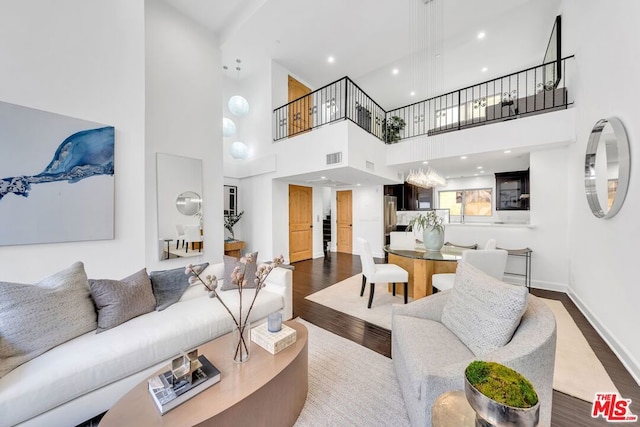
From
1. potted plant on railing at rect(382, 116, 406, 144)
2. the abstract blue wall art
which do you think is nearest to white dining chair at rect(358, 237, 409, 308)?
the abstract blue wall art

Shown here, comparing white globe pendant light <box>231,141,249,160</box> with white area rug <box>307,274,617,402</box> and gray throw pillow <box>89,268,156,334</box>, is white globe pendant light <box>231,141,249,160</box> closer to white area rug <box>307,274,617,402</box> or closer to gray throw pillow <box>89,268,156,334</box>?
white area rug <box>307,274,617,402</box>

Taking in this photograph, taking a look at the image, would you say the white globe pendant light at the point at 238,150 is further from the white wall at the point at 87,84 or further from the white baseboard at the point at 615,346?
the white baseboard at the point at 615,346

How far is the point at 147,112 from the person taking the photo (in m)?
3.19

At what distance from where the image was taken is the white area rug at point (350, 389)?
152 centimetres

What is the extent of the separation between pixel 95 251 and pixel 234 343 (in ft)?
6.78

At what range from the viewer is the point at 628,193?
6.76 ft

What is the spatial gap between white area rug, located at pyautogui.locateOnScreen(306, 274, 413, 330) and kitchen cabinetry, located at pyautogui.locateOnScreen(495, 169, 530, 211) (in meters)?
5.08

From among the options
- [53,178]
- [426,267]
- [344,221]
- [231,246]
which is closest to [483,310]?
[426,267]

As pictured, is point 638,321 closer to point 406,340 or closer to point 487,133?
point 406,340

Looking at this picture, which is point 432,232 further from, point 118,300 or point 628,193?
point 118,300

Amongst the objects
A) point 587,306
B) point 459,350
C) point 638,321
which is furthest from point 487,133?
point 459,350

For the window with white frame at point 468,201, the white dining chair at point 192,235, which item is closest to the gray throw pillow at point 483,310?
the white dining chair at point 192,235

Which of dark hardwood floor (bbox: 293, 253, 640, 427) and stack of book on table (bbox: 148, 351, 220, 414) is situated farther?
dark hardwood floor (bbox: 293, 253, 640, 427)

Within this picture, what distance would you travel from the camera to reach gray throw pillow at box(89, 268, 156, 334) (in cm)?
178
